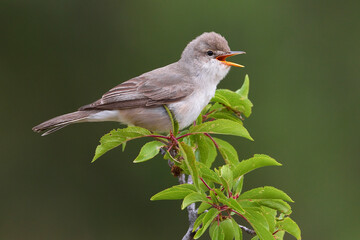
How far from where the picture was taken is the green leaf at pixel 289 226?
2.82 metres

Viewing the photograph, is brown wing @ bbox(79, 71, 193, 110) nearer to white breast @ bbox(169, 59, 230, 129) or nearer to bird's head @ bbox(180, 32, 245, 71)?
white breast @ bbox(169, 59, 230, 129)

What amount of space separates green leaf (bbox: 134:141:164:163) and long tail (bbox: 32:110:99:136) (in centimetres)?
102

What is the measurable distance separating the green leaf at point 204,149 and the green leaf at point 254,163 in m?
0.55

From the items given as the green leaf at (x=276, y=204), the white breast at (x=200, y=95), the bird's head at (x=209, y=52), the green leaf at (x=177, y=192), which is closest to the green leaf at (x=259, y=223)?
the green leaf at (x=276, y=204)

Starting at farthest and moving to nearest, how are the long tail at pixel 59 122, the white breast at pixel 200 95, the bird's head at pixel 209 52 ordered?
the bird's head at pixel 209 52 → the white breast at pixel 200 95 → the long tail at pixel 59 122

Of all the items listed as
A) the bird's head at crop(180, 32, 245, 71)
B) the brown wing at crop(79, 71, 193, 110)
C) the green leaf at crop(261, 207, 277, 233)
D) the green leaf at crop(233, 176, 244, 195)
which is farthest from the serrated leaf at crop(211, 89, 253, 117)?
the green leaf at crop(261, 207, 277, 233)

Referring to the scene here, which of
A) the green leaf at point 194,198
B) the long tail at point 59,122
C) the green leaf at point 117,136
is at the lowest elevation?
the green leaf at point 194,198

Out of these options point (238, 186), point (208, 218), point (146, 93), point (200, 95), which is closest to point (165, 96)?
point (146, 93)

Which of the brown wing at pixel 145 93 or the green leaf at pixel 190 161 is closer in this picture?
the green leaf at pixel 190 161

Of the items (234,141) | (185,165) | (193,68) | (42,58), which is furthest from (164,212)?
(185,165)

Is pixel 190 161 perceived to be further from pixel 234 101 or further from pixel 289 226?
pixel 234 101

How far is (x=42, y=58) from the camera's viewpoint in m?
7.85

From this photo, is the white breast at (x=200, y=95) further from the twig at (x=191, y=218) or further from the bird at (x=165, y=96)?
the twig at (x=191, y=218)

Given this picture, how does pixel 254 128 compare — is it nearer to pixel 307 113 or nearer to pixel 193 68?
pixel 307 113
